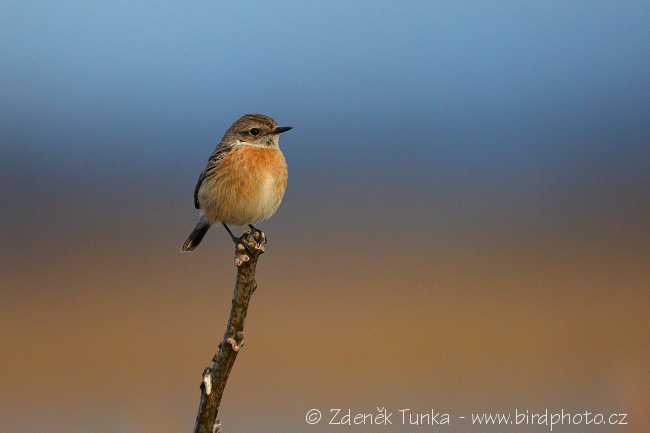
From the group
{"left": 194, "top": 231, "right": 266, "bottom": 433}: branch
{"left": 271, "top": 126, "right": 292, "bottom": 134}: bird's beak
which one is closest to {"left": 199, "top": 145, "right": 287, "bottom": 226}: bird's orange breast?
{"left": 271, "top": 126, "right": 292, "bottom": 134}: bird's beak

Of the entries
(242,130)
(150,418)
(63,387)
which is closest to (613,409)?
(150,418)

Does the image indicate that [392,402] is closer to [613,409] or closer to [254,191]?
[254,191]

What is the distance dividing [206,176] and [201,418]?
151 inches

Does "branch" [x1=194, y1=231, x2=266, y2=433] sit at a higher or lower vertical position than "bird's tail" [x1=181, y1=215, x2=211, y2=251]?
lower

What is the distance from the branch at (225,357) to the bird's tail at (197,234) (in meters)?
3.03

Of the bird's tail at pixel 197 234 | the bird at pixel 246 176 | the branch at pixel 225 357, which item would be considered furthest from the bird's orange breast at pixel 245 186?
the branch at pixel 225 357

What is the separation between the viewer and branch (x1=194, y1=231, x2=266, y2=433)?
2936 mm

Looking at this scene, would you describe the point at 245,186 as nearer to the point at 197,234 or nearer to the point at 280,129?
the point at 280,129

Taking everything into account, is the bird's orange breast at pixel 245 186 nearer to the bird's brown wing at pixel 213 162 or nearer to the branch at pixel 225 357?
the bird's brown wing at pixel 213 162

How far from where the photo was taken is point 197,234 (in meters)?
6.99

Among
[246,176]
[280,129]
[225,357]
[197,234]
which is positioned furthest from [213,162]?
[225,357]

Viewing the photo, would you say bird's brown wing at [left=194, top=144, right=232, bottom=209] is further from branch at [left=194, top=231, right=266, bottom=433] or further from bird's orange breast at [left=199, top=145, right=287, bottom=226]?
branch at [left=194, top=231, right=266, bottom=433]

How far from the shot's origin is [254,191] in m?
6.08

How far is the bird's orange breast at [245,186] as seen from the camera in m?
6.09
